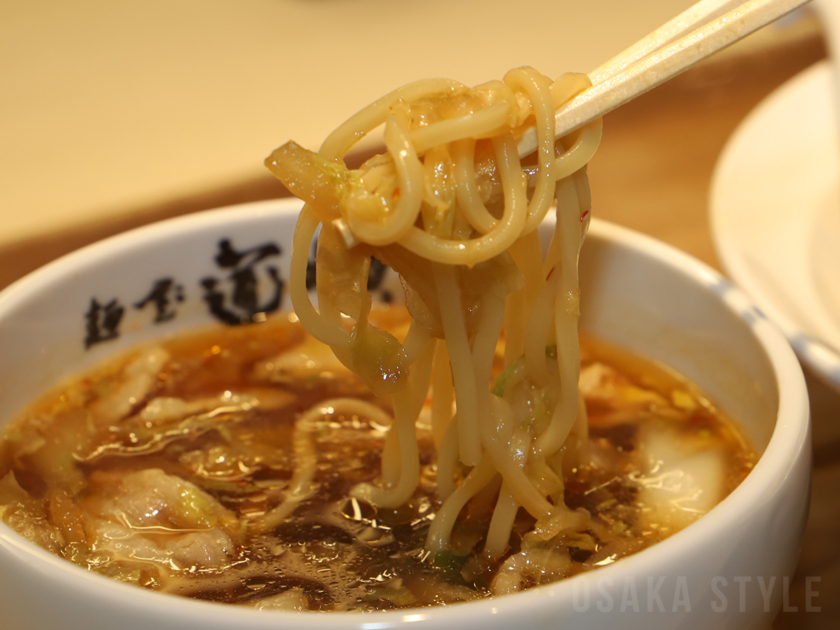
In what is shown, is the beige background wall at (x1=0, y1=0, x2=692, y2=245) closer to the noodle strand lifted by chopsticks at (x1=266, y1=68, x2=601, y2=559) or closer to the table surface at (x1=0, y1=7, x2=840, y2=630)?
the table surface at (x1=0, y1=7, x2=840, y2=630)

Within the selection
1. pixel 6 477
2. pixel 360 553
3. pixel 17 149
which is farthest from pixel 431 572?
pixel 17 149

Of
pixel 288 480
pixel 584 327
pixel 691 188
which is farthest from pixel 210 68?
pixel 288 480

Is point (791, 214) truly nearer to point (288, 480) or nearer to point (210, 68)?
point (288, 480)

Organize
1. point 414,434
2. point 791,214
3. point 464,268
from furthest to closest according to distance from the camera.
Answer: point 791,214, point 414,434, point 464,268

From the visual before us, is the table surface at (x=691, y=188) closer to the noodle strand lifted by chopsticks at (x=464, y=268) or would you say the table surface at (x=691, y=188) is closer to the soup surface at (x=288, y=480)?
the soup surface at (x=288, y=480)

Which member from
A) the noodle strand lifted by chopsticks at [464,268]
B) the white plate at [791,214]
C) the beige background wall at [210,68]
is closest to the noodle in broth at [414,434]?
the noodle strand lifted by chopsticks at [464,268]

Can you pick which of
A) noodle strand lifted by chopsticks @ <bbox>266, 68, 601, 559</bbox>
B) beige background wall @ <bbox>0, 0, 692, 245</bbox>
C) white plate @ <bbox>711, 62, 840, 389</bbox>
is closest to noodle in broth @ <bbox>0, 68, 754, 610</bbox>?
noodle strand lifted by chopsticks @ <bbox>266, 68, 601, 559</bbox>
